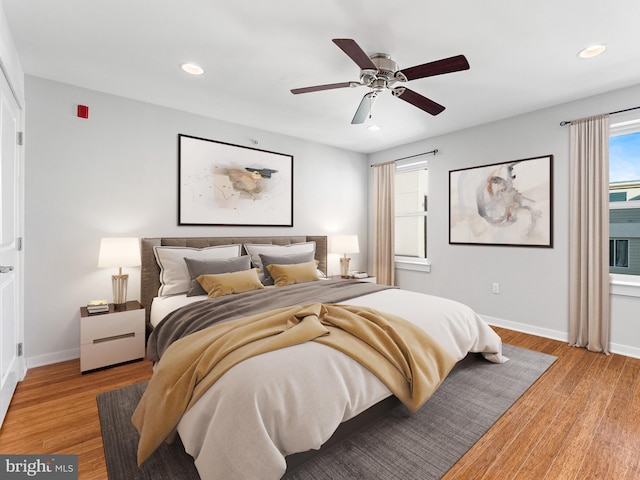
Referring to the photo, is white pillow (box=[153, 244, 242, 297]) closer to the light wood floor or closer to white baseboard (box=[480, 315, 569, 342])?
the light wood floor

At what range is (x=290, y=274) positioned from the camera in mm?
3488

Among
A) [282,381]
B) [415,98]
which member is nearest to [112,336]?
[282,381]

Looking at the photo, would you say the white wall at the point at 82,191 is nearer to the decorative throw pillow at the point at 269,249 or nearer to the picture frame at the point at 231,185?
the picture frame at the point at 231,185

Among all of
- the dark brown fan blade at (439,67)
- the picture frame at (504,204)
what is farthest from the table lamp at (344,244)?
the dark brown fan blade at (439,67)

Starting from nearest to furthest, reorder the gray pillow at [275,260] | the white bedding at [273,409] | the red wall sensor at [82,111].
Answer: the white bedding at [273,409] < the red wall sensor at [82,111] < the gray pillow at [275,260]

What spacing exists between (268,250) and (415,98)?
225 centimetres

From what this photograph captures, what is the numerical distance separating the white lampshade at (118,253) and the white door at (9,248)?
56 cm

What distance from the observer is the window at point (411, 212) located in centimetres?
495

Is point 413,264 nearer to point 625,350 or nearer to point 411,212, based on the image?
point 411,212

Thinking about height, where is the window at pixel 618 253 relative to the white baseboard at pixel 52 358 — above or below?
above

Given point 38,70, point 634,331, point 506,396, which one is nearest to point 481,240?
point 634,331

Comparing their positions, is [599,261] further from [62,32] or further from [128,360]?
[62,32]

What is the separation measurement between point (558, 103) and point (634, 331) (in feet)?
7.78

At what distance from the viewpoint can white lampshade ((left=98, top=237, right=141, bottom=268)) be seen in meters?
2.87
